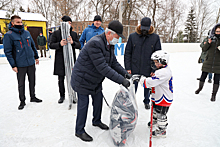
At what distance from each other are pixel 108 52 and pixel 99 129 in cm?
126

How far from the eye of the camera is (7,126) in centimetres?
257

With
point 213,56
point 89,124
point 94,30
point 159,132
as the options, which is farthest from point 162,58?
point 94,30

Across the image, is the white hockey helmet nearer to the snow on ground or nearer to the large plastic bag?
the large plastic bag

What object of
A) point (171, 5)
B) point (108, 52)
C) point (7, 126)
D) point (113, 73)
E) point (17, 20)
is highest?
point (171, 5)

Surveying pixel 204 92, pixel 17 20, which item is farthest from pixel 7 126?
pixel 204 92

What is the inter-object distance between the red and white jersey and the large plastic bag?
0.30 metres

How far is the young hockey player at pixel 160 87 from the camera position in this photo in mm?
2025

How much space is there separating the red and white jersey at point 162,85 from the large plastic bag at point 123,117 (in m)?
→ 0.30

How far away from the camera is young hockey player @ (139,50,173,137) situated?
2025 millimetres

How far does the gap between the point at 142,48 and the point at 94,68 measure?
1220mm

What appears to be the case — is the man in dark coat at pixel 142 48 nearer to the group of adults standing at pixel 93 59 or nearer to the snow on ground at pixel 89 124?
the group of adults standing at pixel 93 59

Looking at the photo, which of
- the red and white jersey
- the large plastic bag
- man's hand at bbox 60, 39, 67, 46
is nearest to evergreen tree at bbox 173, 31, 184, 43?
man's hand at bbox 60, 39, 67, 46

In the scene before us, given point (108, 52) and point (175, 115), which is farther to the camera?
point (175, 115)

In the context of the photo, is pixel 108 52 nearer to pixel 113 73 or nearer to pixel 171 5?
pixel 113 73
